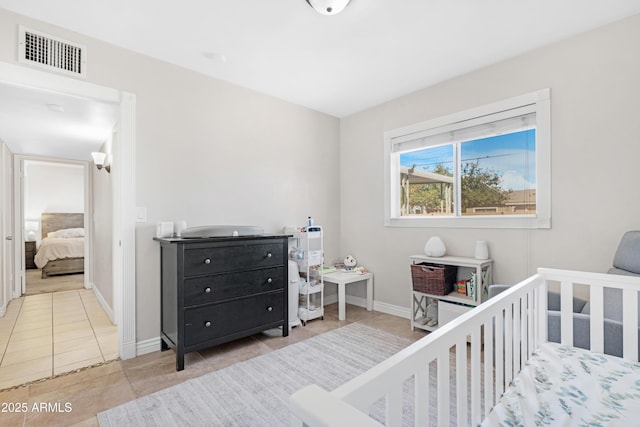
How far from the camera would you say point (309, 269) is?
3.24m

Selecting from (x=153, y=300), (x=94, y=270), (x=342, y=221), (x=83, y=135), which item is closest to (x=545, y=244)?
(x=342, y=221)

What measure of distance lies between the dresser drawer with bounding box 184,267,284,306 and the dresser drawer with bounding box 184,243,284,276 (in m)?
0.05

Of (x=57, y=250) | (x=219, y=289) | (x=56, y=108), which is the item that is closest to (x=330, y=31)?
(x=219, y=289)

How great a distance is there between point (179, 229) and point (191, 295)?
0.58m

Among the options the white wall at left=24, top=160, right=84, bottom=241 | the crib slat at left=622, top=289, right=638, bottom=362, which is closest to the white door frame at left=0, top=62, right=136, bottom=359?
the crib slat at left=622, top=289, right=638, bottom=362

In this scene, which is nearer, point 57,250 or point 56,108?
point 56,108

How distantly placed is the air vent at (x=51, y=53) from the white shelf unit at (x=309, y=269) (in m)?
2.20

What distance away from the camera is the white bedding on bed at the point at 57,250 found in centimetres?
568

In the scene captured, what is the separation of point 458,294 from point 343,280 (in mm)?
1119

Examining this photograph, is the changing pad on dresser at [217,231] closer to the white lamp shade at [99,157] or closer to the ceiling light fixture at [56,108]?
the ceiling light fixture at [56,108]

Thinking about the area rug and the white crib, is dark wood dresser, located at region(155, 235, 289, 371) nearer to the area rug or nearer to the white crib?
the area rug

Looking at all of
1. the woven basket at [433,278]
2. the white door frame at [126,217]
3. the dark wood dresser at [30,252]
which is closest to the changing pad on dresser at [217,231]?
the white door frame at [126,217]

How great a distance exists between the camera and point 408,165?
352cm

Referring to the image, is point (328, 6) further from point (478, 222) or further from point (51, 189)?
point (51, 189)
